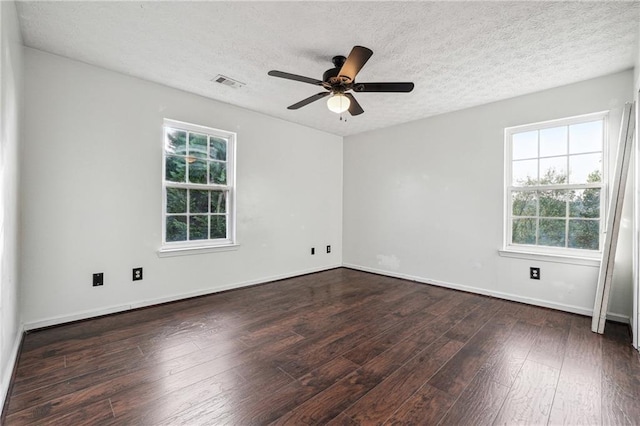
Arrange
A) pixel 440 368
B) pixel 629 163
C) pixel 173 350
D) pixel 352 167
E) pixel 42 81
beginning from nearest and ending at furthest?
pixel 440 368, pixel 173 350, pixel 42 81, pixel 629 163, pixel 352 167

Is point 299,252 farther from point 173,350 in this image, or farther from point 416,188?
point 173,350

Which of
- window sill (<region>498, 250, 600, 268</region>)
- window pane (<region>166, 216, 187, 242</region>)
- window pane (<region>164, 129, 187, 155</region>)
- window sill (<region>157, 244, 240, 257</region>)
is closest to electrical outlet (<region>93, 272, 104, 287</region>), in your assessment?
window sill (<region>157, 244, 240, 257</region>)

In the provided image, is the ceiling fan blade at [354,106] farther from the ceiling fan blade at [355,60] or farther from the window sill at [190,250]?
the window sill at [190,250]

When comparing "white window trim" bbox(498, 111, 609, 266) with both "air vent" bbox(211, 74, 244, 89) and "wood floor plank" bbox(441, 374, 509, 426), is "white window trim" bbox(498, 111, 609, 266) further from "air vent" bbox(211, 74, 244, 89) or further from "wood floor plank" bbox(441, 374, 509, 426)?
"air vent" bbox(211, 74, 244, 89)

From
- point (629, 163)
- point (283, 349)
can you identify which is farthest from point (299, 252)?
point (629, 163)

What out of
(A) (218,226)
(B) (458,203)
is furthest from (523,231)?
(A) (218,226)

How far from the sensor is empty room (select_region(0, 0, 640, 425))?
178cm

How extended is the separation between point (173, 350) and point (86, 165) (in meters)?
1.96

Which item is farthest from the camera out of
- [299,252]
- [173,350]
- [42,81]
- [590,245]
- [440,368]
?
[299,252]

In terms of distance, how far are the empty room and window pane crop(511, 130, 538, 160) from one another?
0.02m

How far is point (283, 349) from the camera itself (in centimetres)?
Result: 225

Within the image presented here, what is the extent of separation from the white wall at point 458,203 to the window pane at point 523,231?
168 mm

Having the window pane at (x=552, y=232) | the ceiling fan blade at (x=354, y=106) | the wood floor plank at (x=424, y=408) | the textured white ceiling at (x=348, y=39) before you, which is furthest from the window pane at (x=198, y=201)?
the window pane at (x=552, y=232)

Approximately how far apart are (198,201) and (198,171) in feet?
1.23
